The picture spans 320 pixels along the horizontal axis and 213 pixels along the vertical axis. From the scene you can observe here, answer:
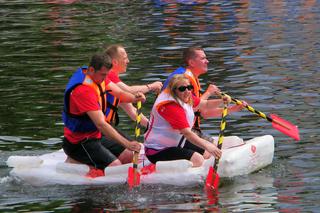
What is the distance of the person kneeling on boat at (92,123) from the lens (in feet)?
39.4

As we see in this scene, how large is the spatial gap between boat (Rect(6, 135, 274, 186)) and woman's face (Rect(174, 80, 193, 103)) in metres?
0.79

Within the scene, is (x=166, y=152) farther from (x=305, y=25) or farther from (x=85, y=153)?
(x=305, y=25)

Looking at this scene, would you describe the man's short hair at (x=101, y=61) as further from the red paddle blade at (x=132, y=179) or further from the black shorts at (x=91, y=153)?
the red paddle blade at (x=132, y=179)

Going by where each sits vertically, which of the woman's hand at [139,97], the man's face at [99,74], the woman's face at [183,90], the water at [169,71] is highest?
the man's face at [99,74]

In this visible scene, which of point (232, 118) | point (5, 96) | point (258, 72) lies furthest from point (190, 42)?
point (232, 118)

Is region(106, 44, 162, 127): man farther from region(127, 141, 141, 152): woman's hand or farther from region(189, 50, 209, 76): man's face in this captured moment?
region(127, 141, 141, 152): woman's hand

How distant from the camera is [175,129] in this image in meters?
12.3

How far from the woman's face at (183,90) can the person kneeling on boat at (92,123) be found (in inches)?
26.0

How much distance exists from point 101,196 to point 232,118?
4.66 meters

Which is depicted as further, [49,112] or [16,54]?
[16,54]

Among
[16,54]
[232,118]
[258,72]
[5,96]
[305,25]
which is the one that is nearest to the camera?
[232,118]

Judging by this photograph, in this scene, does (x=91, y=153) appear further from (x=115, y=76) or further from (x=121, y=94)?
(x=115, y=76)

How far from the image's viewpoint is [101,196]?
1189 cm

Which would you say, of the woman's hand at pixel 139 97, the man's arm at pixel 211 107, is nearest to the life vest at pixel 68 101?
the woman's hand at pixel 139 97
